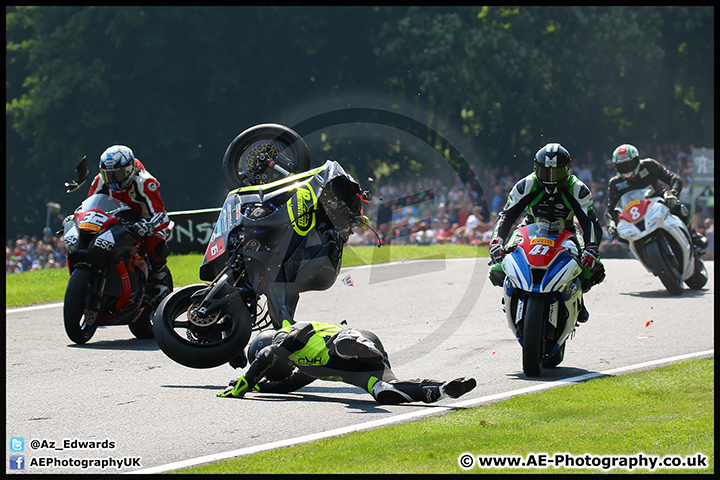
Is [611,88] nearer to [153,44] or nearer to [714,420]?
[153,44]

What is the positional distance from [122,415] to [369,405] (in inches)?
68.9

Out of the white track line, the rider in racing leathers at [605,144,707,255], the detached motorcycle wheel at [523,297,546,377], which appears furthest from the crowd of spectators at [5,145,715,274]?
the detached motorcycle wheel at [523,297,546,377]

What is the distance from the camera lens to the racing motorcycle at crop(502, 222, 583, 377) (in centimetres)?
771

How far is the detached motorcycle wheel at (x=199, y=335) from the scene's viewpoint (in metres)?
7.38

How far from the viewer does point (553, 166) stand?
811cm

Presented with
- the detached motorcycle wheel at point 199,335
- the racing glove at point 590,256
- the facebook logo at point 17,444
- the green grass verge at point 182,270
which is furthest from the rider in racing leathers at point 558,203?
the green grass verge at point 182,270

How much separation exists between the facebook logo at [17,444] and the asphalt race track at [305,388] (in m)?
0.03

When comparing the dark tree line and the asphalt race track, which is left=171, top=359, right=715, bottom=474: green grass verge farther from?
the dark tree line

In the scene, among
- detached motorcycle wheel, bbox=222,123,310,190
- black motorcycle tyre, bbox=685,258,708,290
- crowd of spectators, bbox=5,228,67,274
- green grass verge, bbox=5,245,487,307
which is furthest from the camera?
crowd of spectators, bbox=5,228,67,274

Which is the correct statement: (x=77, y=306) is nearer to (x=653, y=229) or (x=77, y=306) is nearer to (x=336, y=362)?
(x=336, y=362)

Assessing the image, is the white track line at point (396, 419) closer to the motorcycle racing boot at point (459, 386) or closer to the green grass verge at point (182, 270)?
the motorcycle racing boot at point (459, 386)

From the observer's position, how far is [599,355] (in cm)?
892

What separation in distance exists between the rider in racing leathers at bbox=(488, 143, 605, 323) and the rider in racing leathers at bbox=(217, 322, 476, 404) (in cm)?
189

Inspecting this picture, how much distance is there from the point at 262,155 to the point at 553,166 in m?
2.64
